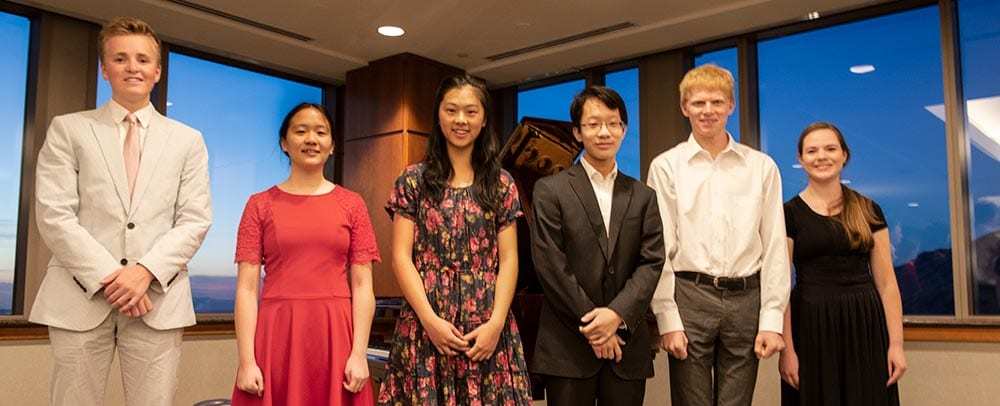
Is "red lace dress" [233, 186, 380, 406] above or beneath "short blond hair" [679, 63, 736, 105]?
beneath

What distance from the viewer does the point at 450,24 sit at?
16.5ft

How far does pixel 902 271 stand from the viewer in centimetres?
459

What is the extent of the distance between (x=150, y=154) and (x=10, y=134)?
3126 mm

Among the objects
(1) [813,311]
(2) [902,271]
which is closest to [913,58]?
(2) [902,271]

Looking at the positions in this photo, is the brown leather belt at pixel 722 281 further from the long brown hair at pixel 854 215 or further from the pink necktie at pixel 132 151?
the pink necktie at pixel 132 151

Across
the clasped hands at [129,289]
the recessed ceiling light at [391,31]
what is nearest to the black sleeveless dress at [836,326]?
the clasped hands at [129,289]

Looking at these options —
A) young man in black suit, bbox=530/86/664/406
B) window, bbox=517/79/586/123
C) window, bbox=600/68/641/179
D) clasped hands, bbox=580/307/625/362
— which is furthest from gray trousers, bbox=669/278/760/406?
window, bbox=517/79/586/123

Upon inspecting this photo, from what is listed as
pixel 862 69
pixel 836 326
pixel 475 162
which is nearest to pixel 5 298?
pixel 475 162

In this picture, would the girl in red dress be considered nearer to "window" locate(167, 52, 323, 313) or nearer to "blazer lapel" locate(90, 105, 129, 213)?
"blazer lapel" locate(90, 105, 129, 213)

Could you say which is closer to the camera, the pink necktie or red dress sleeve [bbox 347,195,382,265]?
the pink necktie

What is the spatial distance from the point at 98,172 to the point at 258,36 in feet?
10.8

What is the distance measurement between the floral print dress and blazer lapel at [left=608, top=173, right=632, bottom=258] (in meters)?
0.29

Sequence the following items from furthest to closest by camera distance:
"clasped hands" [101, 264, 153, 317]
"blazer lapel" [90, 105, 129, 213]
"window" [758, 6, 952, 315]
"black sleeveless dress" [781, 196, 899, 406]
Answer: "window" [758, 6, 952, 315] → "black sleeveless dress" [781, 196, 899, 406] → "blazer lapel" [90, 105, 129, 213] → "clasped hands" [101, 264, 153, 317]

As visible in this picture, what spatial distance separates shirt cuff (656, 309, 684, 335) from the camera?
236 centimetres
